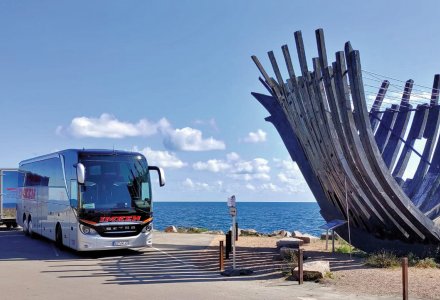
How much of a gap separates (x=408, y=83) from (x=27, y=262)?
50.9 ft

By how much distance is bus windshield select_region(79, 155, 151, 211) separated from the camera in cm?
1694

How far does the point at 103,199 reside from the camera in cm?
1703

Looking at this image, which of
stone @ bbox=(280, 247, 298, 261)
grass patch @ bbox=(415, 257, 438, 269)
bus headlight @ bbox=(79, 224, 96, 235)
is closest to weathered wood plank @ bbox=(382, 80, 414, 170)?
grass patch @ bbox=(415, 257, 438, 269)

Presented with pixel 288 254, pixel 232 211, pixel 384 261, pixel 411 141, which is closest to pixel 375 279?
pixel 384 261

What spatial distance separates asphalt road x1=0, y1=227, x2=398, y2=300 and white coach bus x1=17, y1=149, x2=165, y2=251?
0.64 metres

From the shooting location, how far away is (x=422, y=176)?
2033 cm

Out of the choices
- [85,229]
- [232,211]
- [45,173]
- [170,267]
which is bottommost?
[170,267]

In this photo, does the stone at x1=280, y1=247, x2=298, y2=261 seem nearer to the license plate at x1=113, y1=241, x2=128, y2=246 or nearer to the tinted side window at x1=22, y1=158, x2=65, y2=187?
the license plate at x1=113, y1=241, x2=128, y2=246

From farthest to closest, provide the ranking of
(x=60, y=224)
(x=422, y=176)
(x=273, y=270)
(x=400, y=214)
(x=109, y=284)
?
(x=422, y=176), (x=60, y=224), (x=400, y=214), (x=273, y=270), (x=109, y=284)

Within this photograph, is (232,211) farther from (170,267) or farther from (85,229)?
(85,229)

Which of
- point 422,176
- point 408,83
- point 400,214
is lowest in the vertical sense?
point 400,214

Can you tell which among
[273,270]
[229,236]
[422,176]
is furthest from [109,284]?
[422,176]

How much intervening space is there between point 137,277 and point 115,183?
185 inches

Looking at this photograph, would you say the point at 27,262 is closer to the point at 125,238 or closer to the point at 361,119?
the point at 125,238
